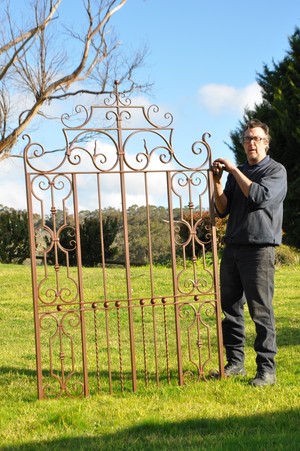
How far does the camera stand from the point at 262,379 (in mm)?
5328

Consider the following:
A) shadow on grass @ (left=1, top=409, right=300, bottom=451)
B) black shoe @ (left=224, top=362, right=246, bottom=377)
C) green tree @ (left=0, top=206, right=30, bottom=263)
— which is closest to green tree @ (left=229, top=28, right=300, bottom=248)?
green tree @ (left=0, top=206, right=30, bottom=263)

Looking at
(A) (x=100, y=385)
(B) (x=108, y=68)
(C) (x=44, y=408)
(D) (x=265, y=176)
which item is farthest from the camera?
(B) (x=108, y=68)

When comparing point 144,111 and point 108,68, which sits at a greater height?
point 108,68

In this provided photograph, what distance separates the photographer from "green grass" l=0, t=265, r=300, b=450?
4000 millimetres

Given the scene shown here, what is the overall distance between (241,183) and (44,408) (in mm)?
2300

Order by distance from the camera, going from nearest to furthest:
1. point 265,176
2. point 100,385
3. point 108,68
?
point 265,176 → point 100,385 → point 108,68

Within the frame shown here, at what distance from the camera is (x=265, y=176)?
208 inches

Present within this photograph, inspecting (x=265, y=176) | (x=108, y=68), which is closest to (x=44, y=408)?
(x=265, y=176)

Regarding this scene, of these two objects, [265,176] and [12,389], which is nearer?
[265,176]

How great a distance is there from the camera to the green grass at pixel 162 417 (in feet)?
13.1

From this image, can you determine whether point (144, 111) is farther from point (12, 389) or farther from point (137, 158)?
point (12, 389)

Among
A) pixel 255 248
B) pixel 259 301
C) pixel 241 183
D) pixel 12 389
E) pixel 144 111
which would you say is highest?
pixel 144 111

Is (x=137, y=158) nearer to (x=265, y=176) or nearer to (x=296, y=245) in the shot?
(x=265, y=176)

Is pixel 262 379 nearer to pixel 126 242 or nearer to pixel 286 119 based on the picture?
pixel 126 242
